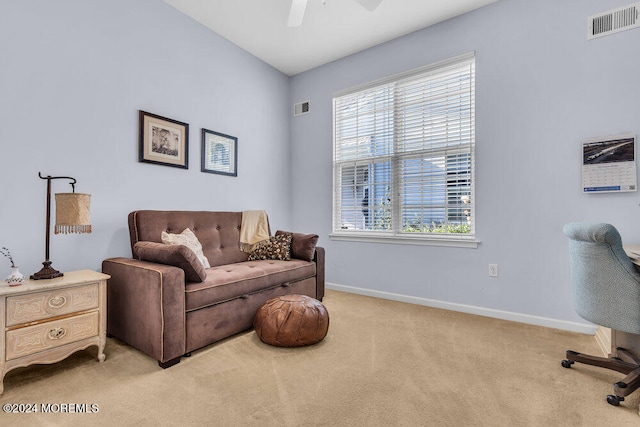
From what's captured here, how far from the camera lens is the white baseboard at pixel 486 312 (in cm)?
248

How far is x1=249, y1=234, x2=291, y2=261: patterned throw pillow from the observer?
3168 mm

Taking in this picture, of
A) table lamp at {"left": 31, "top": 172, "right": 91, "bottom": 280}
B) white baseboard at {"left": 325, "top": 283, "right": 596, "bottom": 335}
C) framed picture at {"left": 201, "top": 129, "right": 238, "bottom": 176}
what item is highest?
framed picture at {"left": 201, "top": 129, "right": 238, "bottom": 176}

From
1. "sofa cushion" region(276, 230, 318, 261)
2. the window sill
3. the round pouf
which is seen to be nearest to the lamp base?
the round pouf

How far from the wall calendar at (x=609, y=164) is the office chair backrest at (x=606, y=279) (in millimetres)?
1035

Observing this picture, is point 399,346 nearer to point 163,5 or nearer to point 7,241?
point 7,241

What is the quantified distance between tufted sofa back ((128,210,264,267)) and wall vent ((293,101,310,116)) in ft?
5.95

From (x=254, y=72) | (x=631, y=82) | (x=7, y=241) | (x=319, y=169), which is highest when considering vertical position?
(x=254, y=72)

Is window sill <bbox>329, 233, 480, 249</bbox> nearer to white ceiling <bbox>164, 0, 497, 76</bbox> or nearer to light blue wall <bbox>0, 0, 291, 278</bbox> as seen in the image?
light blue wall <bbox>0, 0, 291, 278</bbox>

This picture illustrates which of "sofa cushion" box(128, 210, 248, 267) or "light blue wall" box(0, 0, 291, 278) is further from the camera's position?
"sofa cushion" box(128, 210, 248, 267)

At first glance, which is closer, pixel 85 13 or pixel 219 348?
pixel 219 348

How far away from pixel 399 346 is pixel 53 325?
7.20 ft

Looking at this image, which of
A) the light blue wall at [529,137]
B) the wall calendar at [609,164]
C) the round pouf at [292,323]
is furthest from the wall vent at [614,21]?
the round pouf at [292,323]

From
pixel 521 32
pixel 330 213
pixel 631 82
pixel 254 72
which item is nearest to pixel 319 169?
pixel 330 213

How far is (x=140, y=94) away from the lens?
2.69 metres
